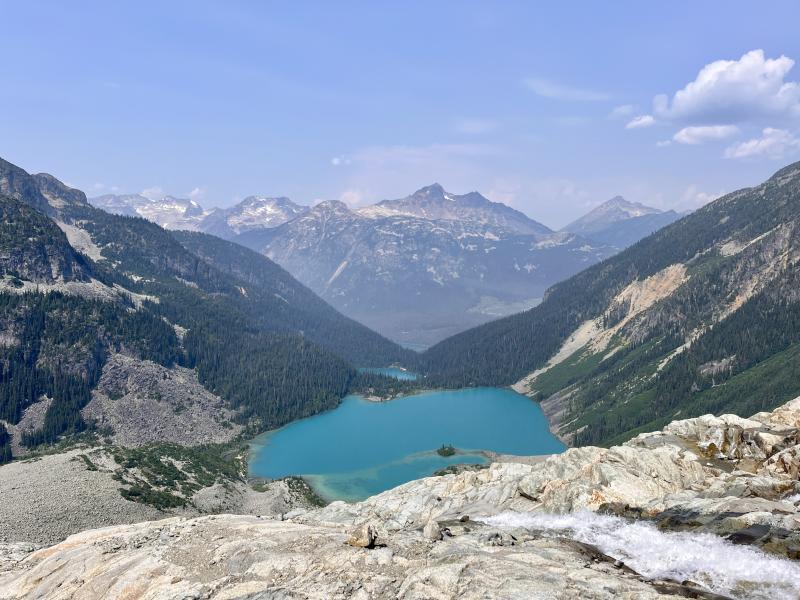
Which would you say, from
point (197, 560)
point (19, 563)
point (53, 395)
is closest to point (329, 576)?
point (197, 560)

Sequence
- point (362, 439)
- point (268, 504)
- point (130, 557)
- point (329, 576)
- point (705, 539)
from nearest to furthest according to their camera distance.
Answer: point (329, 576)
point (705, 539)
point (130, 557)
point (268, 504)
point (362, 439)

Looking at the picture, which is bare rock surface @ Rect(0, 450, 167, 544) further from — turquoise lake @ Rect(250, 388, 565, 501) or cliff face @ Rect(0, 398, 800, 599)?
turquoise lake @ Rect(250, 388, 565, 501)

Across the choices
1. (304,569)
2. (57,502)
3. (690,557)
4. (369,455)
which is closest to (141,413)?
(369,455)

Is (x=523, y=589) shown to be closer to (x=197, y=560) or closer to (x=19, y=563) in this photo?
(x=197, y=560)


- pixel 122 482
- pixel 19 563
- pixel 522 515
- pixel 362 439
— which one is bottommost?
pixel 362 439

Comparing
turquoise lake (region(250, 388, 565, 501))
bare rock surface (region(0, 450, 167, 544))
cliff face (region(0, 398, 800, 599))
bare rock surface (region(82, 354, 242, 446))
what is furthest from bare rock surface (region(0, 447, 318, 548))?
bare rock surface (region(82, 354, 242, 446))

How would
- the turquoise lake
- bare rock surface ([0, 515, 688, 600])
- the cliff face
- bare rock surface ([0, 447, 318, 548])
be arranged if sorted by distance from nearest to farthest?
1. bare rock surface ([0, 515, 688, 600])
2. the cliff face
3. bare rock surface ([0, 447, 318, 548])
4. the turquoise lake
